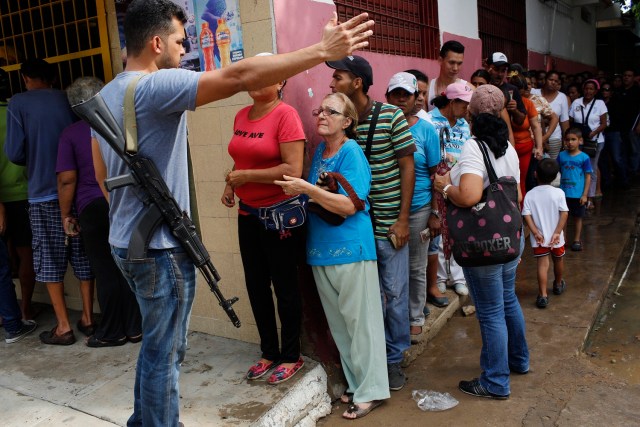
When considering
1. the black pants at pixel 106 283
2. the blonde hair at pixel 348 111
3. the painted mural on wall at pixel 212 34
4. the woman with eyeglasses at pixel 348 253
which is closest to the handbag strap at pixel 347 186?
the woman with eyeglasses at pixel 348 253

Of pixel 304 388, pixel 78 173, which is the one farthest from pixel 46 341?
pixel 304 388

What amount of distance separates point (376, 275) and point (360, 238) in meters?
0.27

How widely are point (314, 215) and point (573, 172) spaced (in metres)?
4.48

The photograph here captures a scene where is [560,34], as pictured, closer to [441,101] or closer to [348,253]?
[441,101]

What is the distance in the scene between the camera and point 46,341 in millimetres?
4191

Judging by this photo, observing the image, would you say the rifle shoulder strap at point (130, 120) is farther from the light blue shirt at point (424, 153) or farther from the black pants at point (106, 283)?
the light blue shirt at point (424, 153)

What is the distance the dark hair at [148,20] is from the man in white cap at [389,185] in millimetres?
1336

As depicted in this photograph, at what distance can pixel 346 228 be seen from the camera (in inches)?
128

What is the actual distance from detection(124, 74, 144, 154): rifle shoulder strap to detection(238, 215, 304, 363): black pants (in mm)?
1170

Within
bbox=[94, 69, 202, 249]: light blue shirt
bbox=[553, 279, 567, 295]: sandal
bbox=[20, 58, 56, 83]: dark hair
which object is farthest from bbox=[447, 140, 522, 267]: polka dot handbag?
bbox=[20, 58, 56, 83]: dark hair

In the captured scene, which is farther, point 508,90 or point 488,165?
point 508,90

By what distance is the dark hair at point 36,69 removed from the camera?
4172mm

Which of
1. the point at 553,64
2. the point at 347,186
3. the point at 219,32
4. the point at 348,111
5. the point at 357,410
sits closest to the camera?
the point at 347,186

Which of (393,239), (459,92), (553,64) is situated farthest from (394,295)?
(553,64)
